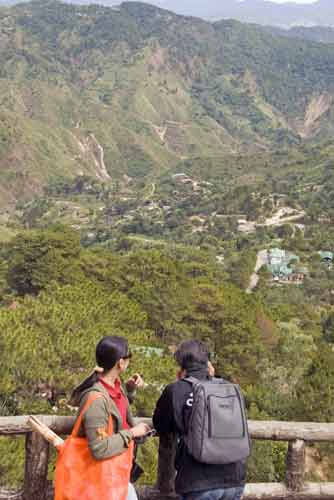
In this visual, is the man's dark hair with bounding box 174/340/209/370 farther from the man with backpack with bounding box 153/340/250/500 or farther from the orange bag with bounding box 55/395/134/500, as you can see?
the orange bag with bounding box 55/395/134/500

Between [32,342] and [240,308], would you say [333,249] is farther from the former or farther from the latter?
[32,342]

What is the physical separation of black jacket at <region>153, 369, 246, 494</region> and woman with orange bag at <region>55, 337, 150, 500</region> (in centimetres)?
42

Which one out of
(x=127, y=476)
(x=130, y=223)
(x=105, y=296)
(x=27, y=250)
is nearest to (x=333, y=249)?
(x=130, y=223)

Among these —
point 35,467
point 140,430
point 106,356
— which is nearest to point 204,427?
point 140,430

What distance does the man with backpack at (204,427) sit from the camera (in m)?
4.75

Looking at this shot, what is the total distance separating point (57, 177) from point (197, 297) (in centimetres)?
16574

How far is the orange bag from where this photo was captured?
4.53 m

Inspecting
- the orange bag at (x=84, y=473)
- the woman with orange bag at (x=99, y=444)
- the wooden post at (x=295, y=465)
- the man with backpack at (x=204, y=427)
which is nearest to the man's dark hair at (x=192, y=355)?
the man with backpack at (x=204, y=427)

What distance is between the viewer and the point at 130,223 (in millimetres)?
130500

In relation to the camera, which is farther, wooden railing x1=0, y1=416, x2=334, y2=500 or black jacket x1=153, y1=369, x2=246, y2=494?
wooden railing x1=0, y1=416, x2=334, y2=500

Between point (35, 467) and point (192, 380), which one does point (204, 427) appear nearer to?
point (192, 380)

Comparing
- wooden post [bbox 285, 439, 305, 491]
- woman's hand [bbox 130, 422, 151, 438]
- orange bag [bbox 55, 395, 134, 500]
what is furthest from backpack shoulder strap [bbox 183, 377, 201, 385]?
wooden post [bbox 285, 439, 305, 491]

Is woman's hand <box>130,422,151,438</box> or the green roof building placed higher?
woman's hand <box>130,422,151,438</box>

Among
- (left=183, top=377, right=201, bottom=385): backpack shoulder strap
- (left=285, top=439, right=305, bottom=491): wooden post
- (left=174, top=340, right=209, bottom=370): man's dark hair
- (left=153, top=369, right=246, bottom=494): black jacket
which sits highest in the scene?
(left=174, top=340, right=209, bottom=370): man's dark hair
